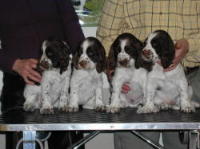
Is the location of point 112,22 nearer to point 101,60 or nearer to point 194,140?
point 101,60

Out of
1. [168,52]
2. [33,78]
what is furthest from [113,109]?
[33,78]

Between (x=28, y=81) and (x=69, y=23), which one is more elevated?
(x=69, y=23)

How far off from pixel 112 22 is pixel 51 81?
2.29 ft

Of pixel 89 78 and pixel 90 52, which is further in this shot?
pixel 89 78

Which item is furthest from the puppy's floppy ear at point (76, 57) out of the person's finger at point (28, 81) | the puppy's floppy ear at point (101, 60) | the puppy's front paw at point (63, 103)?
the person's finger at point (28, 81)

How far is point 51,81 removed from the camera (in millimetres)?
2918

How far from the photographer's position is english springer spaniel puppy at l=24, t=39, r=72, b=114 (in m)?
2.80

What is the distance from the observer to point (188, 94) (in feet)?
9.60

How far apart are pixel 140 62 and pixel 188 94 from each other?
40 centimetres

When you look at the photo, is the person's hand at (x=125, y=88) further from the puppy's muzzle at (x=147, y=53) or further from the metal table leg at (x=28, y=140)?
the metal table leg at (x=28, y=140)

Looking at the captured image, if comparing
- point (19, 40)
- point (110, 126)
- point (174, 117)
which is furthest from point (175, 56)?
point (19, 40)

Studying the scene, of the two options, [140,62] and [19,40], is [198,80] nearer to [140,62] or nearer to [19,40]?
[140,62]

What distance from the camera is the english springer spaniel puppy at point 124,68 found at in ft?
9.11

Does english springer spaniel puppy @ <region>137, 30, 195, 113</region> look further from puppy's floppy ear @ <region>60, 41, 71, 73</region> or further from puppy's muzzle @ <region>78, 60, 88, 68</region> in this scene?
puppy's floppy ear @ <region>60, 41, 71, 73</region>
